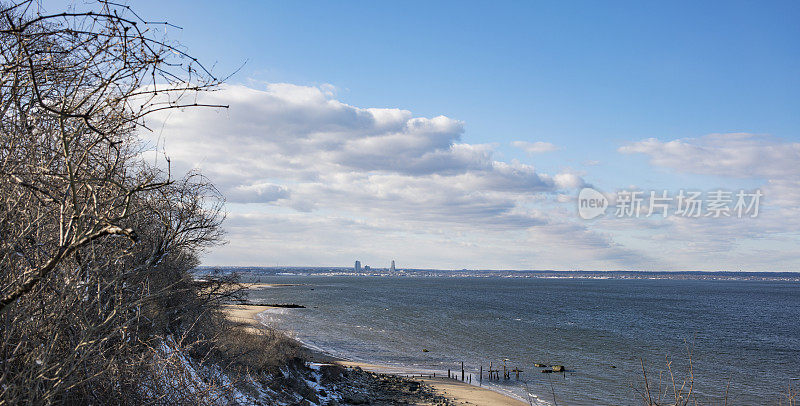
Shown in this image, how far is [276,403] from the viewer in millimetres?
20656

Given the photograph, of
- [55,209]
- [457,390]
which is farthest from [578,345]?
[55,209]

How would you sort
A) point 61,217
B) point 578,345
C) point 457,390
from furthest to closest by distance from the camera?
point 578,345
point 457,390
point 61,217

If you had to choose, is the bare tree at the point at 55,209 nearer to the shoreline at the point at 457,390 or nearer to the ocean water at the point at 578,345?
the ocean water at the point at 578,345

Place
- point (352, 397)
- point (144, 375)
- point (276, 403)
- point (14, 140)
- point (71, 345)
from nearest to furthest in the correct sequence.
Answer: point (14, 140), point (71, 345), point (144, 375), point (276, 403), point (352, 397)

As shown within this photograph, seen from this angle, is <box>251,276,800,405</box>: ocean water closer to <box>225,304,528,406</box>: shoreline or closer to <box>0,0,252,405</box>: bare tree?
<box>225,304,528,406</box>: shoreline

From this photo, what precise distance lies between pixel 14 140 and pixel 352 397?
26.7 meters

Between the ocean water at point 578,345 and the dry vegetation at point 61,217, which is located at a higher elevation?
the dry vegetation at point 61,217

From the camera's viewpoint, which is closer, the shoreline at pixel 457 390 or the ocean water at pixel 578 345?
the shoreline at pixel 457 390

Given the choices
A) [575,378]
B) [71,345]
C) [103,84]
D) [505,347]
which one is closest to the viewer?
[103,84]

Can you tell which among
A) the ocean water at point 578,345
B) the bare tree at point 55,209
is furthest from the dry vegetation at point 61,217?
the ocean water at point 578,345

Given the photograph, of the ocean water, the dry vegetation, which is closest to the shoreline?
the ocean water

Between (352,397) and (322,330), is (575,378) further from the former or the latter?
(322,330)

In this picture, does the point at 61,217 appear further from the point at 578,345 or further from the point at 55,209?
the point at 578,345

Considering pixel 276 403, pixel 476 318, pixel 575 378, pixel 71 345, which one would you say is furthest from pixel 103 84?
pixel 476 318
